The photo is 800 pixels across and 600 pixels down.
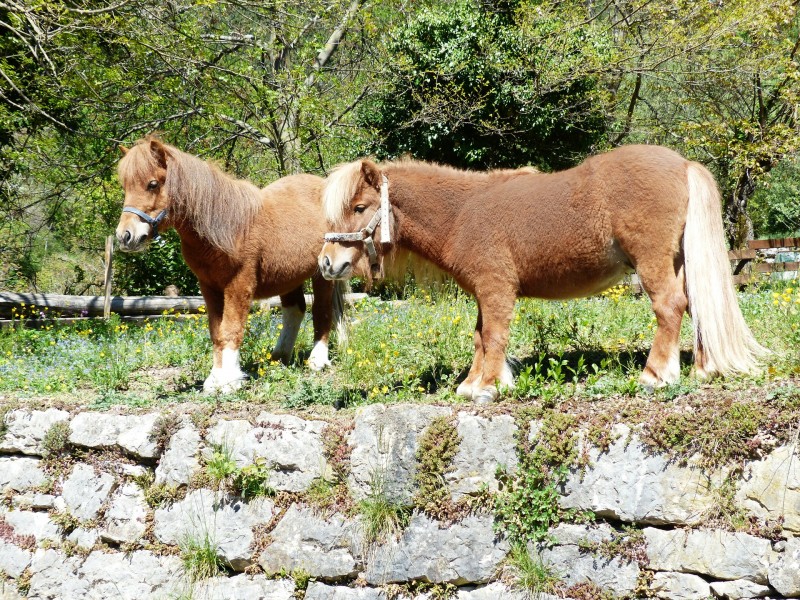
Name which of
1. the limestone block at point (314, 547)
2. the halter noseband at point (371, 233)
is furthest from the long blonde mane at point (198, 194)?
the limestone block at point (314, 547)

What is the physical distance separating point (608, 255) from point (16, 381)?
5.88m

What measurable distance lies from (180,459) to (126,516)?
61 centimetres

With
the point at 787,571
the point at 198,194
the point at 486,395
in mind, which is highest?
the point at 198,194

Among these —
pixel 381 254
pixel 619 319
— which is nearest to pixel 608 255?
pixel 381 254

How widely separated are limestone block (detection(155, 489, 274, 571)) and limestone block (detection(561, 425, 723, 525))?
7.01 feet

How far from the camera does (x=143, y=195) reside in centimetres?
557

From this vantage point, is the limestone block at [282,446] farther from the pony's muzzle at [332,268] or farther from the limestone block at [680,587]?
the limestone block at [680,587]

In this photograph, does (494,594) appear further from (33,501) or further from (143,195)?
(143,195)

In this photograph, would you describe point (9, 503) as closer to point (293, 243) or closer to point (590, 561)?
point (293, 243)

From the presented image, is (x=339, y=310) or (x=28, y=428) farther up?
(x=339, y=310)

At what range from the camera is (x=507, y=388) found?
4703 millimetres

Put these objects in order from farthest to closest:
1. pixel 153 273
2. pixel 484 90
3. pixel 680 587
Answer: pixel 153 273 → pixel 484 90 → pixel 680 587

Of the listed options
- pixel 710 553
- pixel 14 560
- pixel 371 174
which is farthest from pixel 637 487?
pixel 14 560

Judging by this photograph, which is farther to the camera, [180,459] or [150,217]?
[150,217]
